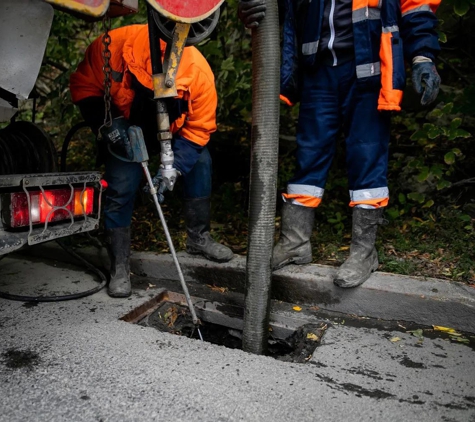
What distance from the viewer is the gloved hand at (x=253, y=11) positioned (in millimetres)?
2113

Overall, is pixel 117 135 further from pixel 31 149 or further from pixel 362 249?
pixel 362 249

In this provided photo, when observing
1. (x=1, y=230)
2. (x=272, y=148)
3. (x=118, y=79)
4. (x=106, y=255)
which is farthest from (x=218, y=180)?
(x=1, y=230)

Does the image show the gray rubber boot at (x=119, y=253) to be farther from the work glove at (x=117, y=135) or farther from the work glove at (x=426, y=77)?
the work glove at (x=426, y=77)

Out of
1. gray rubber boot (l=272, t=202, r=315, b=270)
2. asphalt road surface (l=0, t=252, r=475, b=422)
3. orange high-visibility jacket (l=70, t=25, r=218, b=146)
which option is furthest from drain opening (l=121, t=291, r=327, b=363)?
orange high-visibility jacket (l=70, t=25, r=218, b=146)

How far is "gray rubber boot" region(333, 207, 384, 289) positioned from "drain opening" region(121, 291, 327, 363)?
0.34 metres

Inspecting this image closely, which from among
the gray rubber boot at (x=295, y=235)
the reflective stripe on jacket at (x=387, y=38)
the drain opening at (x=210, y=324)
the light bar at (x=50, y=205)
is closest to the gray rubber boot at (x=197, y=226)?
the drain opening at (x=210, y=324)

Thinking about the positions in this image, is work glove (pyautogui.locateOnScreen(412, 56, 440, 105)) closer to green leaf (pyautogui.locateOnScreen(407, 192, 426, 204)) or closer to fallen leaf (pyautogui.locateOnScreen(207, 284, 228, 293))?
green leaf (pyautogui.locateOnScreen(407, 192, 426, 204))

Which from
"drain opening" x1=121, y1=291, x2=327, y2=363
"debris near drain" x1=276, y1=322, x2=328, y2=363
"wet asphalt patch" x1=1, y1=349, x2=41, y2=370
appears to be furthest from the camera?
"drain opening" x1=121, y1=291, x2=327, y2=363

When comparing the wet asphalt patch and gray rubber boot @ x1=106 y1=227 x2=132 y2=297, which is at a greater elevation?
gray rubber boot @ x1=106 y1=227 x2=132 y2=297

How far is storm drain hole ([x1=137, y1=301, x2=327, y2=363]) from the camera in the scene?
241 cm

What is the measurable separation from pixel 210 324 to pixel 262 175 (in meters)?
1.06

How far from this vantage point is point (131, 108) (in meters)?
2.78

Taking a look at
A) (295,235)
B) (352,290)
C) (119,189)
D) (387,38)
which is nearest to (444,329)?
(352,290)

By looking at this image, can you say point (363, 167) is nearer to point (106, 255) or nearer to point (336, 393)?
point (336, 393)
